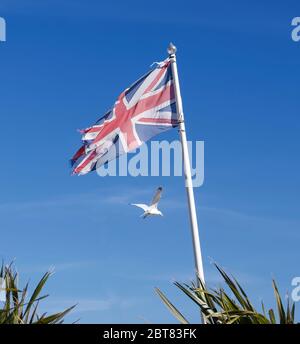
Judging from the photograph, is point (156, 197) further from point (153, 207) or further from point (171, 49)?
point (171, 49)

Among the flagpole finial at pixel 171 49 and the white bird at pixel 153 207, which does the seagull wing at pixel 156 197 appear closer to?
the white bird at pixel 153 207

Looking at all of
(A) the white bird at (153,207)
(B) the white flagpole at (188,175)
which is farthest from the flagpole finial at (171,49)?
(A) the white bird at (153,207)

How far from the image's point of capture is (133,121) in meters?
17.7

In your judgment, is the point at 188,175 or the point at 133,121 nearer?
the point at 188,175

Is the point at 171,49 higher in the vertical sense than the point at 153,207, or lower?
higher

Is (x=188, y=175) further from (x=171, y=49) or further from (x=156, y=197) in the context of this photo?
(x=171, y=49)

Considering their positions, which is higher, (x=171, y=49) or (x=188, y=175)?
(x=171, y=49)

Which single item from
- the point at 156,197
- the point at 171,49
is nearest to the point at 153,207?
the point at 156,197

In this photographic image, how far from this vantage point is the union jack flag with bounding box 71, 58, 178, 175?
17.5 metres

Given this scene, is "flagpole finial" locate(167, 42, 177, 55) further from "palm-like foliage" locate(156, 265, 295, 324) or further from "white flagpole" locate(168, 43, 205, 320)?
"palm-like foliage" locate(156, 265, 295, 324)

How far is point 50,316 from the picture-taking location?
11.6m

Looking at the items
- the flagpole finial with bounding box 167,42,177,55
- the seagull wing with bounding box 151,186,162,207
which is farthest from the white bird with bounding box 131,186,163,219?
the flagpole finial with bounding box 167,42,177,55
